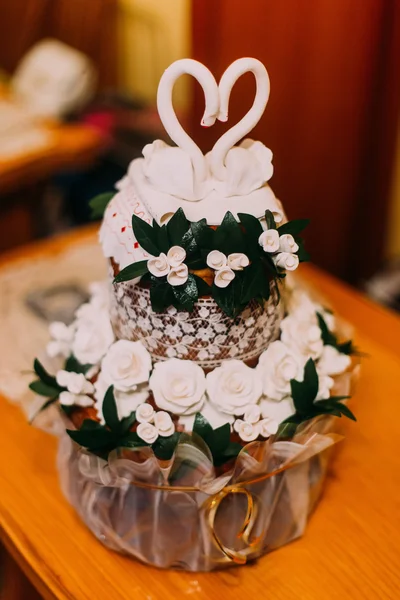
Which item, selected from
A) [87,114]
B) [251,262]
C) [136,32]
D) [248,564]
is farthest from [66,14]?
[248,564]

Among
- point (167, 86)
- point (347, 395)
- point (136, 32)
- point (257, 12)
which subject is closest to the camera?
point (167, 86)

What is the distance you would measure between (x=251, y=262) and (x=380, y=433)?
0.43 metres

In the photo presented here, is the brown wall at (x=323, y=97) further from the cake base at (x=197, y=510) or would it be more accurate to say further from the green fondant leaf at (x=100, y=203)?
the cake base at (x=197, y=510)

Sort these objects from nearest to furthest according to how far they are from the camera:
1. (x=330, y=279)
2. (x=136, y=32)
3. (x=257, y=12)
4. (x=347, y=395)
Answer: (x=347, y=395) < (x=330, y=279) < (x=257, y=12) < (x=136, y=32)

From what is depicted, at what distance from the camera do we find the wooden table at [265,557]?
2.63 ft

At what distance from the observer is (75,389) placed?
83 centimetres

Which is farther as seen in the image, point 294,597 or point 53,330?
point 53,330

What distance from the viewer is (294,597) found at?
0.79m

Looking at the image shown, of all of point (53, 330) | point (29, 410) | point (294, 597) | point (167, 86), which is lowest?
point (294, 597)

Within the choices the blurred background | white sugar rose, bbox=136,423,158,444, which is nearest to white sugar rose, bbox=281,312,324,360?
white sugar rose, bbox=136,423,158,444

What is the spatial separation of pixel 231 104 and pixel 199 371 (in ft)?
3.48

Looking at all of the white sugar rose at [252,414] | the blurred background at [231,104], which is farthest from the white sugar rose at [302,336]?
the blurred background at [231,104]

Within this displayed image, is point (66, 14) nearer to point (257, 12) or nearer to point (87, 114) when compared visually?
point (87, 114)

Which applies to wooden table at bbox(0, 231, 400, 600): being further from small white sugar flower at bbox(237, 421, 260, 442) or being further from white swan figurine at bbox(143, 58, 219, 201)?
white swan figurine at bbox(143, 58, 219, 201)
